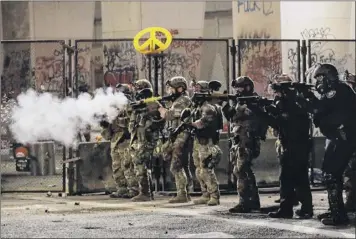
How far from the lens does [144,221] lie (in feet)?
29.9

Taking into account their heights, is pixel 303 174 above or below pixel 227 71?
below

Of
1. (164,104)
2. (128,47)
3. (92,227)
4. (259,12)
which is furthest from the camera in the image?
(259,12)

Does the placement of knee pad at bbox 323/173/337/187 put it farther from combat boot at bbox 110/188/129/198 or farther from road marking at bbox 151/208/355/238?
combat boot at bbox 110/188/129/198

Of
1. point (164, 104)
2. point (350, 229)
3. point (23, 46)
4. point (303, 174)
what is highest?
point (23, 46)

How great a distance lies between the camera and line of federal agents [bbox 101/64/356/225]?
8445 millimetres

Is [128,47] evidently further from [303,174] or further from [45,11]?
[303,174]

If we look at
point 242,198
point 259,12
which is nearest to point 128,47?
point 259,12

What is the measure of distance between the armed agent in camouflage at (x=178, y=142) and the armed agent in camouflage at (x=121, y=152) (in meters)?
0.89

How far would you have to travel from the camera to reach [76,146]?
12258 mm

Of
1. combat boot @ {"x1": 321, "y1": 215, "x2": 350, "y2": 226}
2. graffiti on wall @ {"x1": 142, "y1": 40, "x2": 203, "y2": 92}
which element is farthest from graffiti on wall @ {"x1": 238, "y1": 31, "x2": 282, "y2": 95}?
combat boot @ {"x1": 321, "y1": 215, "x2": 350, "y2": 226}

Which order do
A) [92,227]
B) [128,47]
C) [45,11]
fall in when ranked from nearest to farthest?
[92,227] < [128,47] < [45,11]

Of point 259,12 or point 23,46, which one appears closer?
point 23,46

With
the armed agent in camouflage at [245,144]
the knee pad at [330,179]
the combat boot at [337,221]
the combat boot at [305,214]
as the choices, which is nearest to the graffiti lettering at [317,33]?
the armed agent in camouflage at [245,144]

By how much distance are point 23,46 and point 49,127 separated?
1.64 metres
